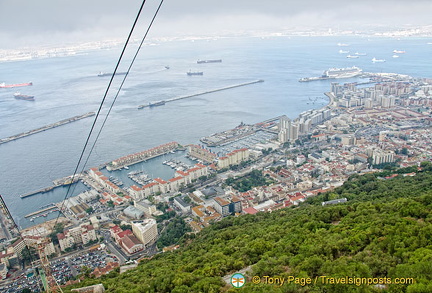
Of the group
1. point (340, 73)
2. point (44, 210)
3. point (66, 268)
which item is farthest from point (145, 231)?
point (340, 73)

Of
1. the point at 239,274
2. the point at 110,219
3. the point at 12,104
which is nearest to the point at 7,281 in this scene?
the point at 110,219

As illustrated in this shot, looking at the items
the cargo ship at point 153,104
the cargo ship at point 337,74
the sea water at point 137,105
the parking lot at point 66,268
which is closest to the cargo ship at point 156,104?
the cargo ship at point 153,104

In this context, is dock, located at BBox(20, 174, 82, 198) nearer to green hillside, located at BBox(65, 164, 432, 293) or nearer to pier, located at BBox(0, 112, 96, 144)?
pier, located at BBox(0, 112, 96, 144)

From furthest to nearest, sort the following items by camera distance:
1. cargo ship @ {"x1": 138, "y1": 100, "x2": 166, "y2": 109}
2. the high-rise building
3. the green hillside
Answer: cargo ship @ {"x1": 138, "y1": 100, "x2": 166, "y2": 109}
the high-rise building
the green hillside

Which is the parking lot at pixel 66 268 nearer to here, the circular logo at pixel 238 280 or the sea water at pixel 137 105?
the sea water at pixel 137 105

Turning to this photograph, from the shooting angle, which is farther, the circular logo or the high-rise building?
the high-rise building

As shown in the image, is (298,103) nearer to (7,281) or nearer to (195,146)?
(195,146)

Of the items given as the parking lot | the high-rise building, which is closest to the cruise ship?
the high-rise building

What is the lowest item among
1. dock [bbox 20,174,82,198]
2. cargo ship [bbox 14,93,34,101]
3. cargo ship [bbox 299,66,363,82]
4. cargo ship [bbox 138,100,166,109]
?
dock [bbox 20,174,82,198]

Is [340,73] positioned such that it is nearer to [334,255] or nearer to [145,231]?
[145,231]
